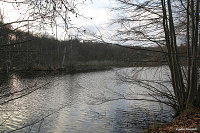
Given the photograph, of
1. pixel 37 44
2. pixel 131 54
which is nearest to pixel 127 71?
pixel 131 54

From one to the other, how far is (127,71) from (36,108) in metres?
6.25

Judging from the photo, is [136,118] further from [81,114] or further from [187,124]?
[187,124]

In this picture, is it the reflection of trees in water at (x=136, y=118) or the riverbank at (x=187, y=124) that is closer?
the riverbank at (x=187, y=124)

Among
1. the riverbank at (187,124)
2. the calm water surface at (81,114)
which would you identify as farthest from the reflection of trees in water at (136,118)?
the riverbank at (187,124)

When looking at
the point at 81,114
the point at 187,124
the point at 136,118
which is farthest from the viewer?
the point at 81,114

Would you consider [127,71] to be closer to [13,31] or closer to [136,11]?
[136,11]

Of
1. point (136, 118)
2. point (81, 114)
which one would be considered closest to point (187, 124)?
point (136, 118)

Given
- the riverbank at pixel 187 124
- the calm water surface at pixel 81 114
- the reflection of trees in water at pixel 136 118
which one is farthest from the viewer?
the reflection of trees in water at pixel 136 118

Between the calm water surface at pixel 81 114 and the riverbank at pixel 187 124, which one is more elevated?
the riverbank at pixel 187 124

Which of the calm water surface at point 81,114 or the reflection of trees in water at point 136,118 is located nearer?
the calm water surface at point 81,114

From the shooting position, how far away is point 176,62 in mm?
8039

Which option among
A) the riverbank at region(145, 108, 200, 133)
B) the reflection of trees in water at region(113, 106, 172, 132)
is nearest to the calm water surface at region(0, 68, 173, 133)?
the reflection of trees in water at region(113, 106, 172, 132)

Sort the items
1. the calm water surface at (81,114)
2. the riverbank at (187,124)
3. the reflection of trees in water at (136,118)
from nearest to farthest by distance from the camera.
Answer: the riverbank at (187,124) → the calm water surface at (81,114) → the reflection of trees in water at (136,118)

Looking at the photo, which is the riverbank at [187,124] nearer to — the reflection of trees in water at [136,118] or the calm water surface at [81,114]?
the calm water surface at [81,114]
